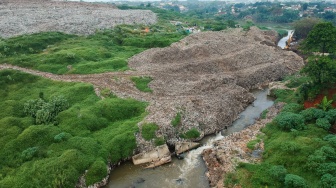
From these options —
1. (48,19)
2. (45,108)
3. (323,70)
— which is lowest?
(45,108)

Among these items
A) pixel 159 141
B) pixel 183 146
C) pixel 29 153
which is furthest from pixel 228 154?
pixel 29 153

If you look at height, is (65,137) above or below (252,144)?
above

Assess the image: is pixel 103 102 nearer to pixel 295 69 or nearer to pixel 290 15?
pixel 295 69

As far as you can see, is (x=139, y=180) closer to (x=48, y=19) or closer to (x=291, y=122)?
(x=291, y=122)

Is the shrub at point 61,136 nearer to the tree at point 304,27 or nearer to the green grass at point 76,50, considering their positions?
the green grass at point 76,50

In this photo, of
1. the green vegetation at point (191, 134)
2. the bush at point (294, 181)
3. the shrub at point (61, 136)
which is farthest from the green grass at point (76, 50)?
the bush at point (294, 181)

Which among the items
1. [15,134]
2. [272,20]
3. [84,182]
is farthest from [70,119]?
[272,20]

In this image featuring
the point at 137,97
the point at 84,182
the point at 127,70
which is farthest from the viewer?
the point at 127,70
